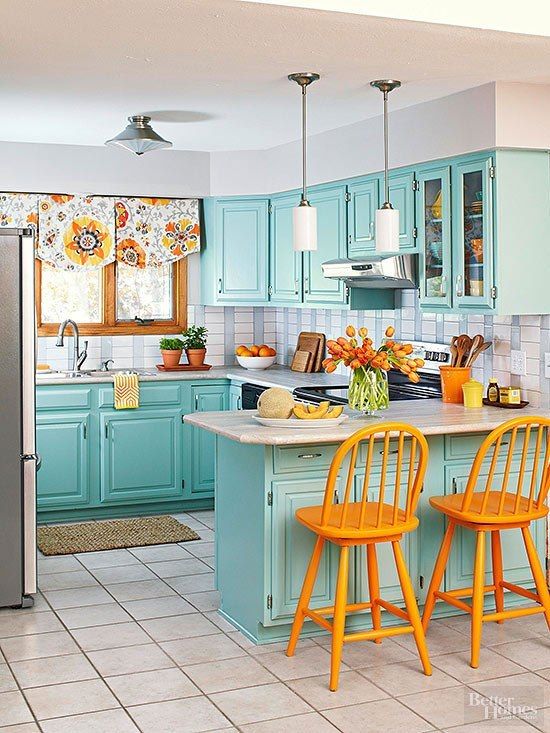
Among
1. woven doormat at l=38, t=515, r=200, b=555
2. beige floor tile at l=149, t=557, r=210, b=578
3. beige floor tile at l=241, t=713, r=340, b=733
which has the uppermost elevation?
woven doormat at l=38, t=515, r=200, b=555

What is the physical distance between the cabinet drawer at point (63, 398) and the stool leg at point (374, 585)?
273 cm

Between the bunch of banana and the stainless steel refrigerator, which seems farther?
the stainless steel refrigerator

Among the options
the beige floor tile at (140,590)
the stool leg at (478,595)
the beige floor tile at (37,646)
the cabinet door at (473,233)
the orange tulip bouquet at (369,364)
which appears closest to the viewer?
the stool leg at (478,595)

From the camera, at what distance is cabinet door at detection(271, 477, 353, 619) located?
4230mm

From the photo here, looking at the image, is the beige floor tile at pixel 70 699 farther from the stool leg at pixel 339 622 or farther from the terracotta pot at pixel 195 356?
the terracotta pot at pixel 195 356

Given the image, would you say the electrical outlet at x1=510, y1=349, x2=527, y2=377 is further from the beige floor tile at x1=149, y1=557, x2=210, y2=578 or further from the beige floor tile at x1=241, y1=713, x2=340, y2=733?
the beige floor tile at x1=241, y1=713, x2=340, y2=733

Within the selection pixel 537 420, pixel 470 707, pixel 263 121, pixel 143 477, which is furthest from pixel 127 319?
pixel 470 707

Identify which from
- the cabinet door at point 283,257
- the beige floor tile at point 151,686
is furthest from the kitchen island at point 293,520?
the cabinet door at point 283,257

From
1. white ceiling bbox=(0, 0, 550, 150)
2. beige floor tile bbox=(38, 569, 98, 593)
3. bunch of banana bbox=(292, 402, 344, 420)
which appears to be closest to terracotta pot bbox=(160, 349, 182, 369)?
white ceiling bbox=(0, 0, 550, 150)

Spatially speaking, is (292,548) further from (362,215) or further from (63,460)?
(63,460)

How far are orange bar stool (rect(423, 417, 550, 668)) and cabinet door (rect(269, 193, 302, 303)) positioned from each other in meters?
2.39

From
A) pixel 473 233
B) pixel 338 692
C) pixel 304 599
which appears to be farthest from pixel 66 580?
pixel 473 233

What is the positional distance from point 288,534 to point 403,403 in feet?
4.04

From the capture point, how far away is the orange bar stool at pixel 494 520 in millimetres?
4082
